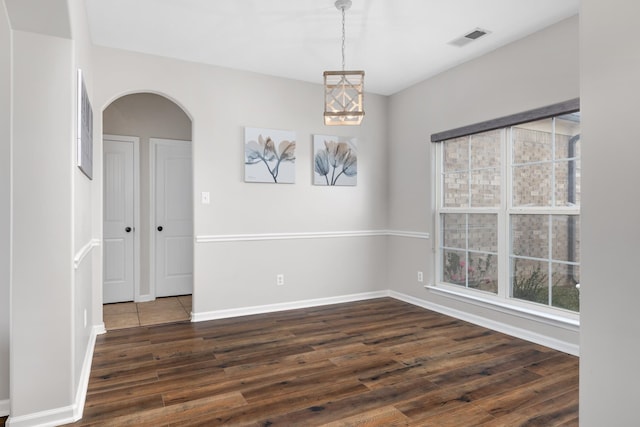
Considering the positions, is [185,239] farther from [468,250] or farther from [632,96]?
[632,96]

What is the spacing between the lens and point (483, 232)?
3.82m

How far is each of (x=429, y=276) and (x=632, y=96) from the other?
11.2ft

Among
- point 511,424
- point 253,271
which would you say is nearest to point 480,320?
point 511,424

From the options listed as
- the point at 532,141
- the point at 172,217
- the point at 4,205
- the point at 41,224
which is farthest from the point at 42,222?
the point at 532,141

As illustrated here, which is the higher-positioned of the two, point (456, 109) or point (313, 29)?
point (313, 29)

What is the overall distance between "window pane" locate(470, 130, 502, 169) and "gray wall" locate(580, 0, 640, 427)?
2.58m

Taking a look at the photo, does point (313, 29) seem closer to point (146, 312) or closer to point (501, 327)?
point (501, 327)

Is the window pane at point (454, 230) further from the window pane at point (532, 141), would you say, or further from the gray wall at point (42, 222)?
the gray wall at point (42, 222)

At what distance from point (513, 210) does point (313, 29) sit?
2.33 meters

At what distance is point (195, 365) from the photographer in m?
2.81

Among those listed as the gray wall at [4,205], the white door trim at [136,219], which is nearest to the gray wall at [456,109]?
the white door trim at [136,219]

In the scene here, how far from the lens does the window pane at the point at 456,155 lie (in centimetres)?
403

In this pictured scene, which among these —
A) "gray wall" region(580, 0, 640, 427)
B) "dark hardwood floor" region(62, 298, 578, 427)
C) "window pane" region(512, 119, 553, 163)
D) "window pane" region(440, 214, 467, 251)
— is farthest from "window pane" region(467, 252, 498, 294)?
"gray wall" region(580, 0, 640, 427)

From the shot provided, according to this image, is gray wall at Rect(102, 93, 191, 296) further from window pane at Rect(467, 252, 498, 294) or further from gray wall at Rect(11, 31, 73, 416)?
window pane at Rect(467, 252, 498, 294)
